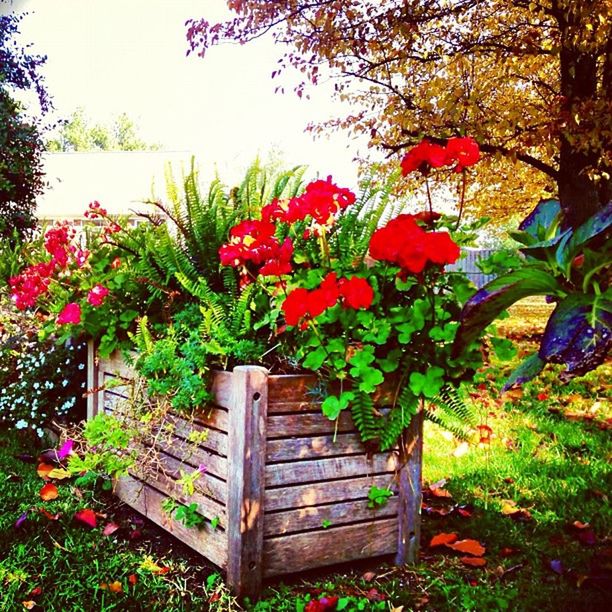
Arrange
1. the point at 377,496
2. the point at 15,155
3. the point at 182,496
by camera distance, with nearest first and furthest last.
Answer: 1. the point at 377,496
2. the point at 182,496
3. the point at 15,155

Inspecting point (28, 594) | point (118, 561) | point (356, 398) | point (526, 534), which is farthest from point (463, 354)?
point (28, 594)

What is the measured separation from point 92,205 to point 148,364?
1.08m

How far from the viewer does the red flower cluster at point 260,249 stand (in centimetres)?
214

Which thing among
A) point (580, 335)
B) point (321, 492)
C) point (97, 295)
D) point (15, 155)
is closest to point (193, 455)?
point (321, 492)

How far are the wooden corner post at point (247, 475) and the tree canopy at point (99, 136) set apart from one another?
44.4 m

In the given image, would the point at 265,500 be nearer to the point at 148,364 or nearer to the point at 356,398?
the point at 356,398

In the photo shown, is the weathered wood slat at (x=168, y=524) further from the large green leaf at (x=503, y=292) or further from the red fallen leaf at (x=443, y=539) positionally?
the large green leaf at (x=503, y=292)

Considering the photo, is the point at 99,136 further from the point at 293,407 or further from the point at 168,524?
the point at 293,407

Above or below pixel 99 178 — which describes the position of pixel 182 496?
below

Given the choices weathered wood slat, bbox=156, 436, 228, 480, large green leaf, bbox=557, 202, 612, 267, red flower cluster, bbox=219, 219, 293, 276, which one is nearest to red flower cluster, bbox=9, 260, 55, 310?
weathered wood slat, bbox=156, 436, 228, 480

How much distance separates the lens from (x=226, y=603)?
7.06 feet

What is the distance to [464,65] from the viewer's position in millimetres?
6539

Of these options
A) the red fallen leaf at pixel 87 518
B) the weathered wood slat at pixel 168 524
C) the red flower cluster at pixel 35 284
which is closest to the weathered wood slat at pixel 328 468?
the weathered wood slat at pixel 168 524

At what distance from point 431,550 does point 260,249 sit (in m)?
1.35
